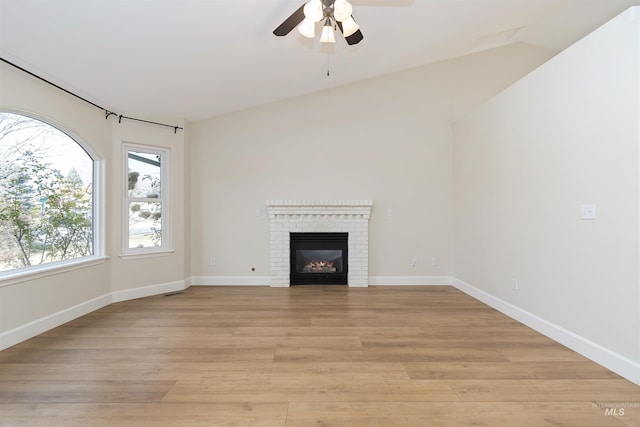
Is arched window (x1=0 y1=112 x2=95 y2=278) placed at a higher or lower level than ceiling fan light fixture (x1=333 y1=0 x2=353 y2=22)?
A: lower

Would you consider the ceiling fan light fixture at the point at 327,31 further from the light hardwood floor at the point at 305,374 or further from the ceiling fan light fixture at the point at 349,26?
the light hardwood floor at the point at 305,374

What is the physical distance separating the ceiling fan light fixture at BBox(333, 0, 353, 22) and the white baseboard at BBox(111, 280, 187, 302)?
397cm

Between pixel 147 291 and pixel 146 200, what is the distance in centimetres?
126

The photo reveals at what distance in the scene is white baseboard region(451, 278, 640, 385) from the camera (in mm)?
1990

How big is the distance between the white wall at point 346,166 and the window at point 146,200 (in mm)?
476

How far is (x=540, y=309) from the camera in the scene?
2.80 m

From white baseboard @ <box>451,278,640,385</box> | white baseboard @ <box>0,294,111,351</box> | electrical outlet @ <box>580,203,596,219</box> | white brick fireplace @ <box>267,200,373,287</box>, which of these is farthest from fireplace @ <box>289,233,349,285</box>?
electrical outlet @ <box>580,203,596,219</box>

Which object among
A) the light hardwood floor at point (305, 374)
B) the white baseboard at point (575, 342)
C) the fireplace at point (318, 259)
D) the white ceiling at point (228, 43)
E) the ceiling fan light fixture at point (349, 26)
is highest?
the white ceiling at point (228, 43)

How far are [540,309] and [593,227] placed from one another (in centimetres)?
97

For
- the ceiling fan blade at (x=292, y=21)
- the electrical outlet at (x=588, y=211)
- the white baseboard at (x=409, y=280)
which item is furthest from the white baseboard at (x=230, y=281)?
the electrical outlet at (x=588, y=211)

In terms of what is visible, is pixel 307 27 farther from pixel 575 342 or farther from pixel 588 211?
pixel 575 342

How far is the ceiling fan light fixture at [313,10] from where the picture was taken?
79.0 inches

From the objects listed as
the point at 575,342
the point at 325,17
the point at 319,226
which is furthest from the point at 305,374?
the point at 319,226

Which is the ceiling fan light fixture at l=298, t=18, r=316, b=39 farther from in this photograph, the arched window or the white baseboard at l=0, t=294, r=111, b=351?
the white baseboard at l=0, t=294, r=111, b=351
